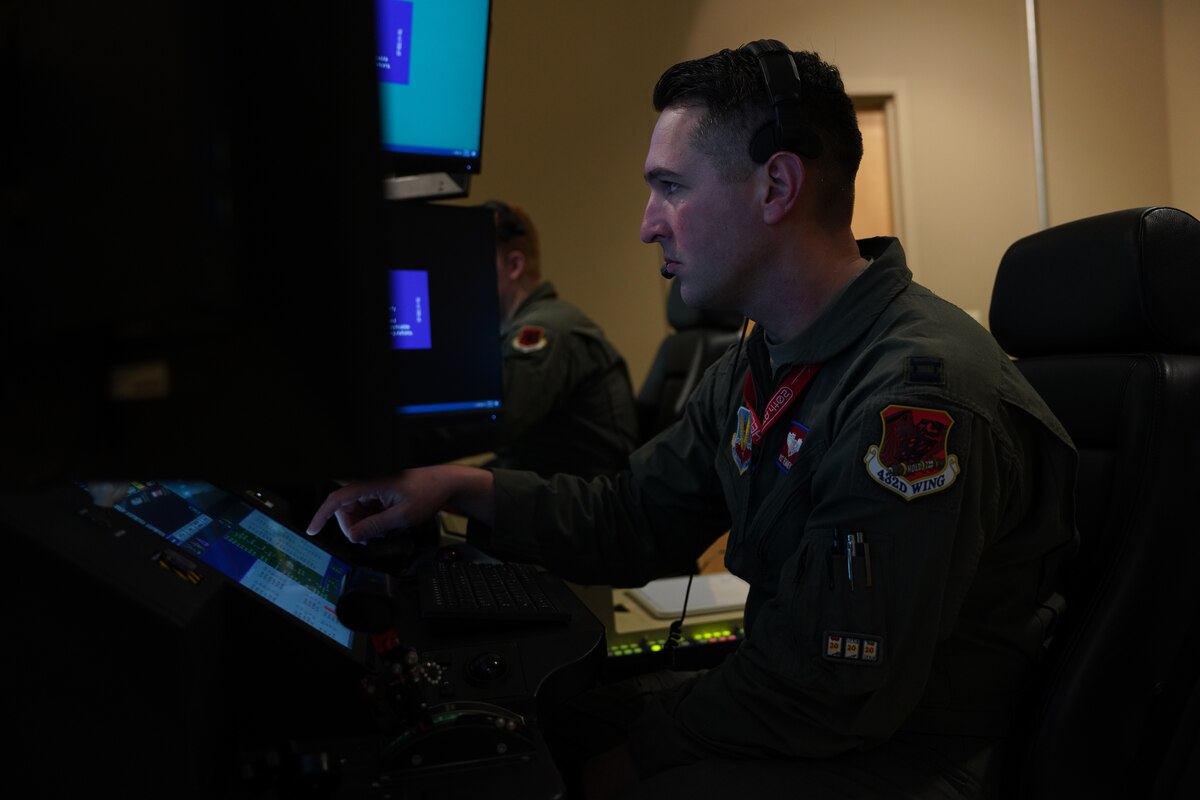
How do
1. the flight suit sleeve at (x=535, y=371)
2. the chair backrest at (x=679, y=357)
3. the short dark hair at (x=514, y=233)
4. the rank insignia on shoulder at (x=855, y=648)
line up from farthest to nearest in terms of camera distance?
the chair backrest at (x=679, y=357)
the short dark hair at (x=514, y=233)
the flight suit sleeve at (x=535, y=371)
the rank insignia on shoulder at (x=855, y=648)


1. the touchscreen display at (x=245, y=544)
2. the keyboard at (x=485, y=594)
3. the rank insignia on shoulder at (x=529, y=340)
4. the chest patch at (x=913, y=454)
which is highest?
the chest patch at (x=913, y=454)

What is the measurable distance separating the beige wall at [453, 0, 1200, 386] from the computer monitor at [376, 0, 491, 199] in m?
2.41

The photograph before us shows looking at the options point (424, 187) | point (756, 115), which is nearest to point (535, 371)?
point (424, 187)

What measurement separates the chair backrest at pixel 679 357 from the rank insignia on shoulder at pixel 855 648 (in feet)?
6.73

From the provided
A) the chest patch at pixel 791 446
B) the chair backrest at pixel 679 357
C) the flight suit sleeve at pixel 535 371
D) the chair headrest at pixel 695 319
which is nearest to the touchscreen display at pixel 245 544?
the chest patch at pixel 791 446

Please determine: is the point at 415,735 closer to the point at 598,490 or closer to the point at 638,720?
the point at 638,720

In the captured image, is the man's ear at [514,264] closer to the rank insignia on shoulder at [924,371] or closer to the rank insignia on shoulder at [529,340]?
the rank insignia on shoulder at [529,340]

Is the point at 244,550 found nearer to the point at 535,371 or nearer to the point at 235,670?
the point at 235,670

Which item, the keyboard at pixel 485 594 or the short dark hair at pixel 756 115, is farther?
the short dark hair at pixel 756 115

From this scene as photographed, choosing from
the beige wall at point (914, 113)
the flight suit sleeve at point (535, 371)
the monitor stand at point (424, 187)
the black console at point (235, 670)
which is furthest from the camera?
the beige wall at point (914, 113)

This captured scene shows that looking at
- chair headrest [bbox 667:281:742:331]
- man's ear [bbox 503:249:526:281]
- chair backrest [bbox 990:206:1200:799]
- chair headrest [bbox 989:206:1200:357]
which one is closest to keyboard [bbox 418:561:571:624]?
chair backrest [bbox 990:206:1200:799]

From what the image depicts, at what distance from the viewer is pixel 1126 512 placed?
99 centimetres

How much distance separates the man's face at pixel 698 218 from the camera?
1.13 metres

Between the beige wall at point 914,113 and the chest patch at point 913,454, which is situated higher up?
the beige wall at point 914,113
